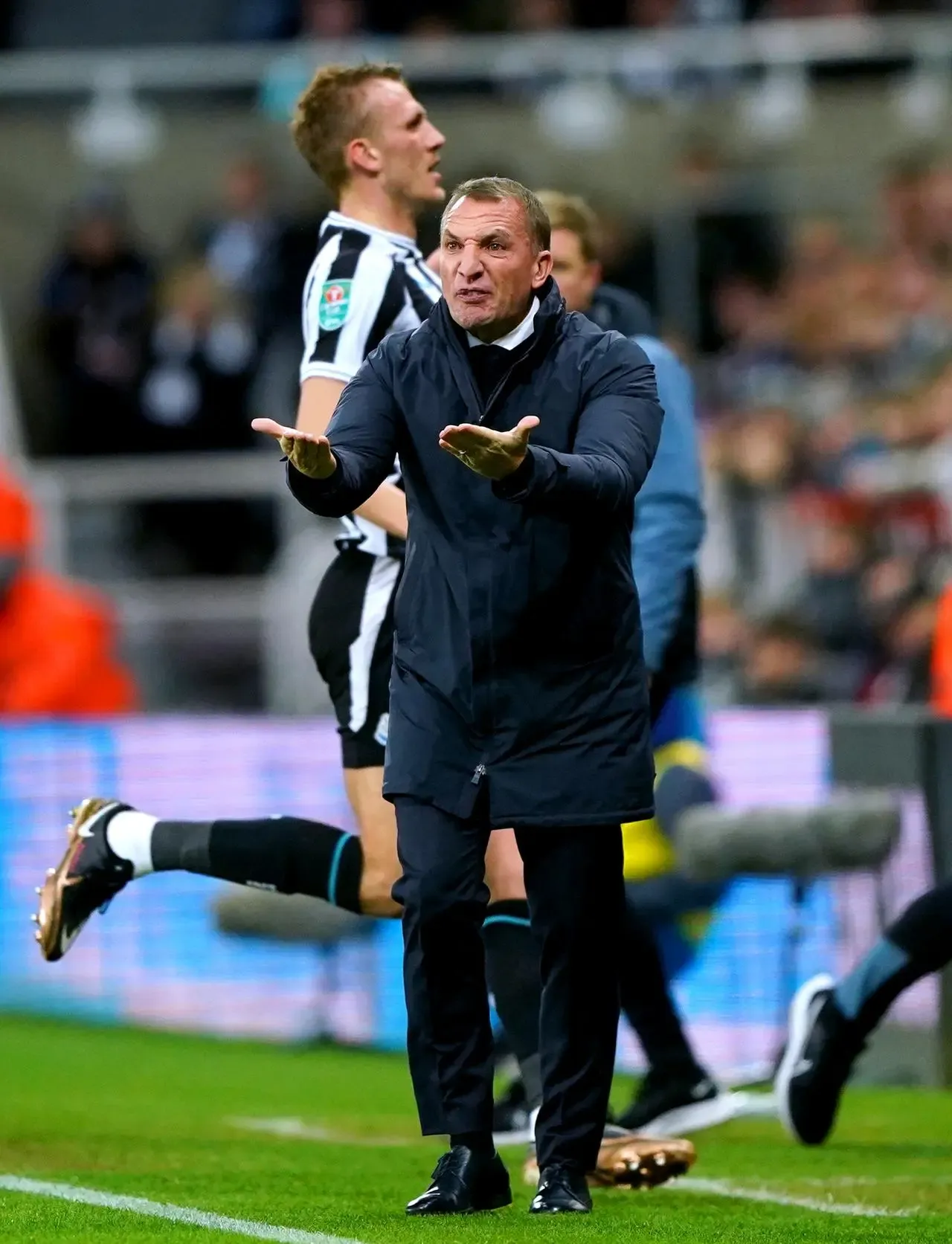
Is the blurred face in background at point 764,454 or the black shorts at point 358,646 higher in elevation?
the blurred face in background at point 764,454

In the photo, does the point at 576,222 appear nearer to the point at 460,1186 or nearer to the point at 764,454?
the point at 460,1186

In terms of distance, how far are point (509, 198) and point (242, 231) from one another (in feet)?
30.1

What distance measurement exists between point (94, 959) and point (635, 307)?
4.75 meters

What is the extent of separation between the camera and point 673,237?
45.0ft

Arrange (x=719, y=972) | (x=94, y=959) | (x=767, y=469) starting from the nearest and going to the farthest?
(x=719, y=972), (x=94, y=959), (x=767, y=469)

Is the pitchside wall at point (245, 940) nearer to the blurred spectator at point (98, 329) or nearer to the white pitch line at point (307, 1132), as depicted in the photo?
the white pitch line at point (307, 1132)

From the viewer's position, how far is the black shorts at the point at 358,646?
19.7 feet

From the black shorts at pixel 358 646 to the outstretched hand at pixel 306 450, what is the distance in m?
1.17

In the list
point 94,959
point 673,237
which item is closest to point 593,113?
point 673,237

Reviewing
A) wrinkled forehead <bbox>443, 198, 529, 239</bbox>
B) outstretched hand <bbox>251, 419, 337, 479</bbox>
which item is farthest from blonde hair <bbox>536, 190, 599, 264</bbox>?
outstretched hand <bbox>251, 419, 337, 479</bbox>

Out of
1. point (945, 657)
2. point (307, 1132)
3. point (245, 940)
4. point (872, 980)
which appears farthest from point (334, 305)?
point (245, 940)

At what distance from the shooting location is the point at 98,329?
14.0 m

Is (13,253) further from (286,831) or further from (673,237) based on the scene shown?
(286,831)

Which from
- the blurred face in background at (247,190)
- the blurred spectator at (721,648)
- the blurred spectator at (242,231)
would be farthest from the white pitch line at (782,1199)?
the blurred face in background at (247,190)
